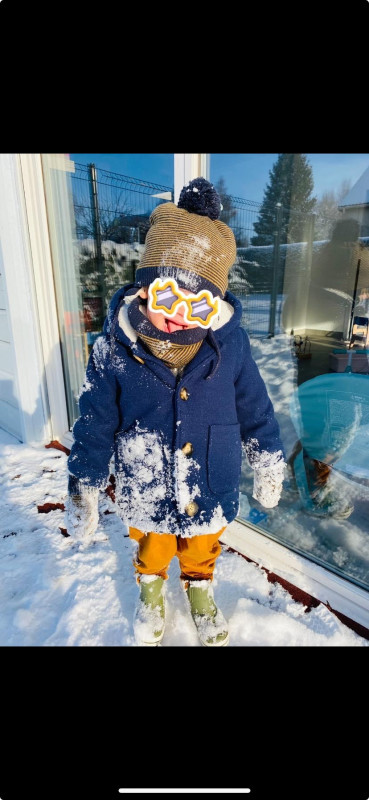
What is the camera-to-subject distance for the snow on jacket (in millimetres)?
1087

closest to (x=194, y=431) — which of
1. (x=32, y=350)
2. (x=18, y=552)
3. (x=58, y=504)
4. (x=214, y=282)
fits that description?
(x=214, y=282)

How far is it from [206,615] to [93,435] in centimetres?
69

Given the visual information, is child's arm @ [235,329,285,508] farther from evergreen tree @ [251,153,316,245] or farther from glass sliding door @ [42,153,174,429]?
glass sliding door @ [42,153,174,429]

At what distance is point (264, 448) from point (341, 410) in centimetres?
45

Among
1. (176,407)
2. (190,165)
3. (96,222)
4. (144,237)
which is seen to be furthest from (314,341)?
(96,222)

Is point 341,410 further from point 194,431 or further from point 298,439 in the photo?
point 194,431

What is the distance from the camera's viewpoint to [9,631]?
134 centimetres

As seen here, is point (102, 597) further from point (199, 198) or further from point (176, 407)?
point (199, 198)

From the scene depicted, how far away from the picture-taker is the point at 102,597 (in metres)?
1.47

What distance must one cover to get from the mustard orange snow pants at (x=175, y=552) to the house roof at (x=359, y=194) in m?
1.11

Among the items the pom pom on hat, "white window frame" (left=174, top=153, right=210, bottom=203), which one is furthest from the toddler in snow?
"white window frame" (left=174, top=153, right=210, bottom=203)

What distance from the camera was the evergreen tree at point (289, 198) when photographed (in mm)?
1407

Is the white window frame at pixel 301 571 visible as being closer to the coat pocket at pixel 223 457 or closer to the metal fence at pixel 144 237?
the coat pocket at pixel 223 457

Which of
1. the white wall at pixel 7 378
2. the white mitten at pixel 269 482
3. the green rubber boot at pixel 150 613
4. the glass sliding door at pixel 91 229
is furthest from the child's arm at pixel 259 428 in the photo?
the white wall at pixel 7 378
